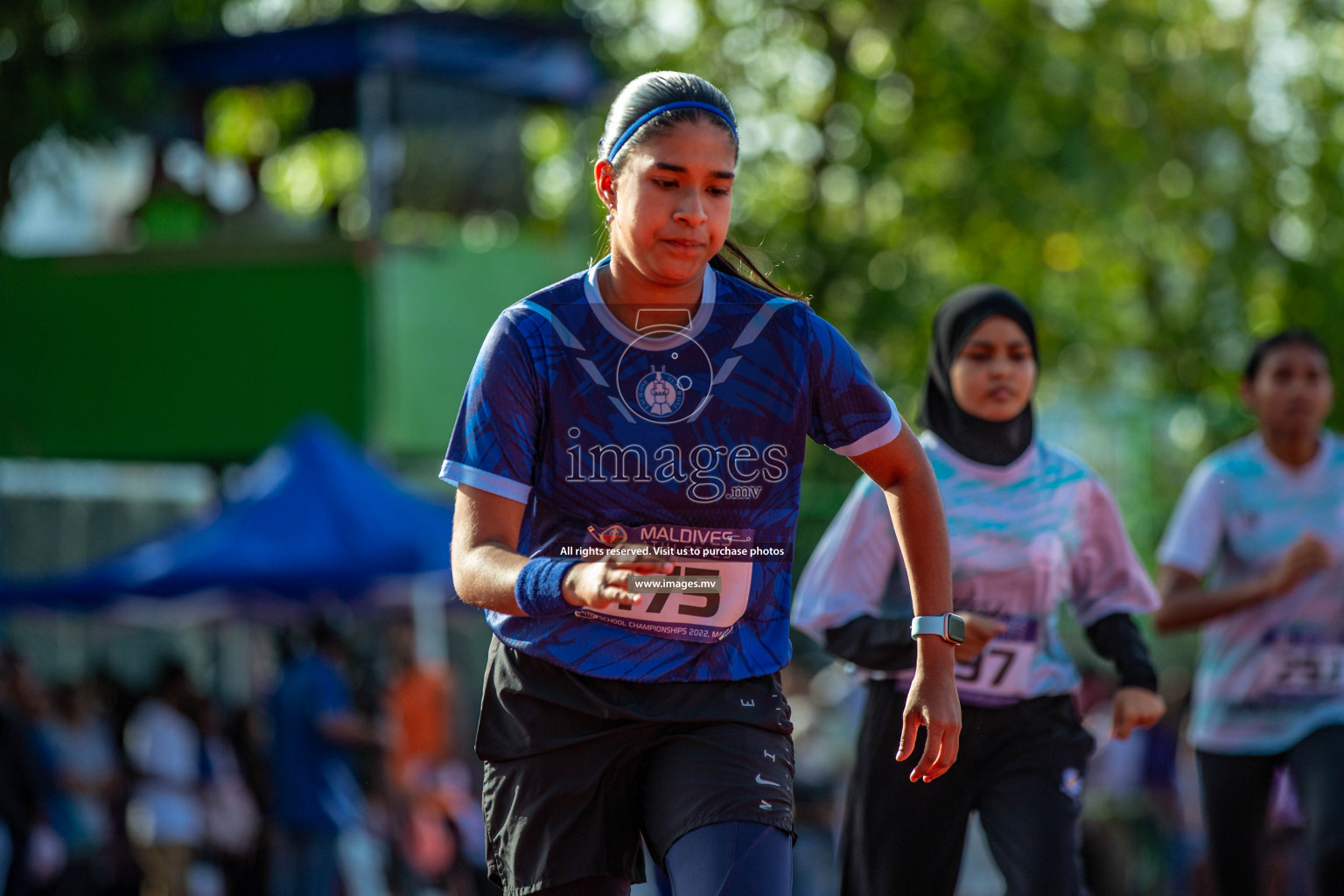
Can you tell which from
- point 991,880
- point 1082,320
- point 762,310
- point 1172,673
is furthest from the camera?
point 1082,320

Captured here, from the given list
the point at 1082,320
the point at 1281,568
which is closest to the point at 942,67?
the point at 1082,320

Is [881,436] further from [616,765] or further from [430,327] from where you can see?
[430,327]

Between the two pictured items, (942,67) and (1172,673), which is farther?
(942,67)

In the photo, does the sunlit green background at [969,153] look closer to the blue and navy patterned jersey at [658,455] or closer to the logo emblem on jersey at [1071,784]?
the logo emblem on jersey at [1071,784]

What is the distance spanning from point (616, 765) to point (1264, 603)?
3372 millimetres

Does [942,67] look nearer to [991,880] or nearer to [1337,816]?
[991,880]

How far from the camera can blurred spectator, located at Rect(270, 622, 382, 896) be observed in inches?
474

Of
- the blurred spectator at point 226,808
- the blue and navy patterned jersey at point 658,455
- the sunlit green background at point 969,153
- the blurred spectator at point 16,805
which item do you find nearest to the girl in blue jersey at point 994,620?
the blue and navy patterned jersey at point 658,455

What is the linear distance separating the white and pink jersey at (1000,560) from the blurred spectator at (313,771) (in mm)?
7311

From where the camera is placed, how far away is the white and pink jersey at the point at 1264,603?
619cm

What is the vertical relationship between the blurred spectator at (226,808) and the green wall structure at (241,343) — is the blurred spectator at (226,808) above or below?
below

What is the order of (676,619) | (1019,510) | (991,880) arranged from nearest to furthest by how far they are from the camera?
(676,619) → (1019,510) → (991,880)

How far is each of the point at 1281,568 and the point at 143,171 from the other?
14.6 m

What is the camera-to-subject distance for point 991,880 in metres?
11.5
